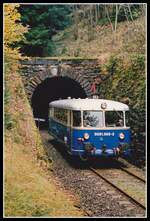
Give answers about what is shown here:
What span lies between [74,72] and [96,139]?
8563mm

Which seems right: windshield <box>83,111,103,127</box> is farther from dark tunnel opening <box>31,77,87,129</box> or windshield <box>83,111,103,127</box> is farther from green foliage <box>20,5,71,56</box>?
dark tunnel opening <box>31,77,87,129</box>

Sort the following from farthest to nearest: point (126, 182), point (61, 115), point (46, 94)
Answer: point (46, 94) → point (61, 115) → point (126, 182)

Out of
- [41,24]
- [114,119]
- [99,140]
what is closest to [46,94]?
[41,24]

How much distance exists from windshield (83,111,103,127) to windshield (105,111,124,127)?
0.72ft

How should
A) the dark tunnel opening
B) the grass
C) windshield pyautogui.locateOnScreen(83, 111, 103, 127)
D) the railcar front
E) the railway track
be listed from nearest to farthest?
the grass → the railway track → the railcar front → windshield pyautogui.locateOnScreen(83, 111, 103, 127) → the dark tunnel opening

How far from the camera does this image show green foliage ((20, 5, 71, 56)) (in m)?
21.8

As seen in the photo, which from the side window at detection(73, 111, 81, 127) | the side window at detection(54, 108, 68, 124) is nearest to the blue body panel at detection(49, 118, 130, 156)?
the side window at detection(73, 111, 81, 127)

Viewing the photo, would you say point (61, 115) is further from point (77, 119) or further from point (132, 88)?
point (132, 88)

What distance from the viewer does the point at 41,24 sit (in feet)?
73.5

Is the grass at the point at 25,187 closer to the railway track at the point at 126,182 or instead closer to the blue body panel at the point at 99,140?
the railway track at the point at 126,182

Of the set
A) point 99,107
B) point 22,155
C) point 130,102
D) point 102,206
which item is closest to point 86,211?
point 102,206

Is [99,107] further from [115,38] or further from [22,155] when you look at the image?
[115,38]

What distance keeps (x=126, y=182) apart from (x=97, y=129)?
293cm

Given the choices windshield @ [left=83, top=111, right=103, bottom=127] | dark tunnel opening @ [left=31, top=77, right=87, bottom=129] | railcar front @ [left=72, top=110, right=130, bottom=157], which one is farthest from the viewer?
dark tunnel opening @ [left=31, top=77, right=87, bottom=129]
